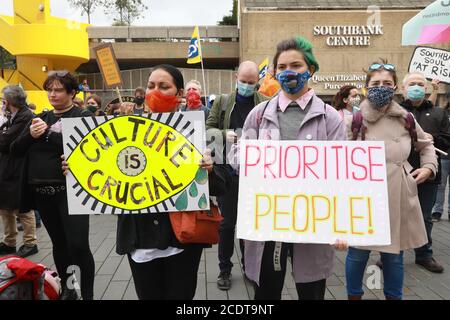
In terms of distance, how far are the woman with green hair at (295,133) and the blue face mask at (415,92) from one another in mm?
2020

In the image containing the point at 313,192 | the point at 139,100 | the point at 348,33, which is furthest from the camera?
the point at 348,33

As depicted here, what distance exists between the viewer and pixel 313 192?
2.01 meters

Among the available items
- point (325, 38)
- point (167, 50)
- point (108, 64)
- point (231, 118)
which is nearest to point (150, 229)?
point (231, 118)

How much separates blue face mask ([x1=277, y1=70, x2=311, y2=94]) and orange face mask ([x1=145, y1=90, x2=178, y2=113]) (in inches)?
24.6

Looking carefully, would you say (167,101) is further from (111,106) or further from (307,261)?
(111,106)

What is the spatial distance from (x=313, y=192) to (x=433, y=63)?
149 inches

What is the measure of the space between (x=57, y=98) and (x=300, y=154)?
1951mm

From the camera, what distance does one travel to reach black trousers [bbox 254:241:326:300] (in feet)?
7.11

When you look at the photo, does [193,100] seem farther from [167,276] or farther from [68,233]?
[167,276]

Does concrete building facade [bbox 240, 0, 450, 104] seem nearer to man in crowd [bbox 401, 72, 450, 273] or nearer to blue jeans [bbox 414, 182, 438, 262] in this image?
man in crowd [bbox 401, 72, 450, 273]

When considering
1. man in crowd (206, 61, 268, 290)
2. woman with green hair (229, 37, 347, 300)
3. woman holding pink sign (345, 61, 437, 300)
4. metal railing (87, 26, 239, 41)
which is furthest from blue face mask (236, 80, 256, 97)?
metal railing (87, 26, 239, 41)

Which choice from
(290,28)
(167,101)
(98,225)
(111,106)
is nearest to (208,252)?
(98,225)

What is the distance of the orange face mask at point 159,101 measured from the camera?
2.19 meters

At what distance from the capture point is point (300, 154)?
2.06 m
